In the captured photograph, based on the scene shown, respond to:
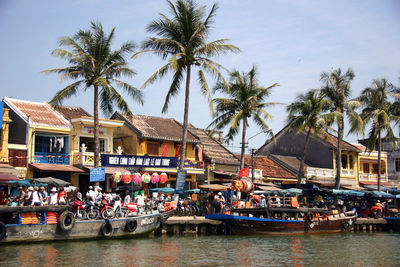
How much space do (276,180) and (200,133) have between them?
8629 mm

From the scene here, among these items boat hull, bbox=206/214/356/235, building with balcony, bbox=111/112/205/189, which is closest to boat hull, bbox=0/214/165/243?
boat hull, bbox=206/214/356/235

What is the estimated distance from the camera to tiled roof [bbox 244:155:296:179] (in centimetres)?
4898

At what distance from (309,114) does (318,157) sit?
13.5 metres

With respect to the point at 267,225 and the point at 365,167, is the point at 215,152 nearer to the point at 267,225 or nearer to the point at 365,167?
the point at 267,225

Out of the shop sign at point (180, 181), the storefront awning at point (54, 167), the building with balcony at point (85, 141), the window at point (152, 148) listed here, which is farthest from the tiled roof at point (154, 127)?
the shop sign at point (180, 181)

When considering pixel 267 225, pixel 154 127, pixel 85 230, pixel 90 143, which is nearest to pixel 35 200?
pixel 85 230

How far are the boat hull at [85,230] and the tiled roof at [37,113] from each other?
475 inches

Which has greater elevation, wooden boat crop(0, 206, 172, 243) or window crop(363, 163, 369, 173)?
window crop(363, 163, 369, 173)

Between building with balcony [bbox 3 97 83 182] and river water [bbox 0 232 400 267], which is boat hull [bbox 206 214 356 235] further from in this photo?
building with balcony [bbox 3 97 83 182]

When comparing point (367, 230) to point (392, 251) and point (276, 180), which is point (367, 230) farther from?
point (392, 251)

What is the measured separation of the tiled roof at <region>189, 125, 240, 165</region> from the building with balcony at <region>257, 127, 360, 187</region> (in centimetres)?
544

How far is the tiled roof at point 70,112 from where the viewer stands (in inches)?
1538

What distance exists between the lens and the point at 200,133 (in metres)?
50.8

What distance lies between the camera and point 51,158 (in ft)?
117
